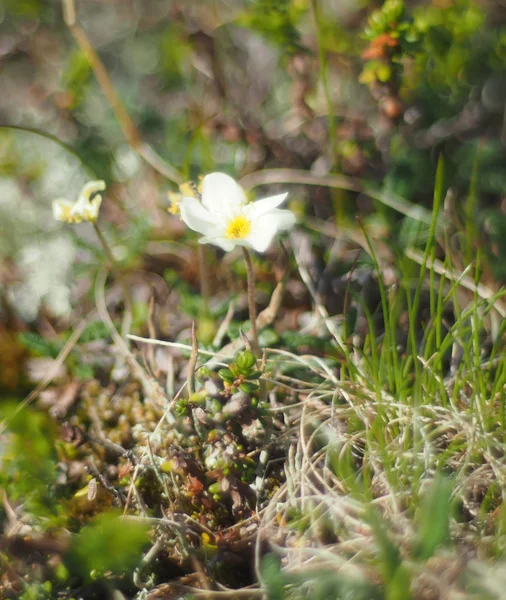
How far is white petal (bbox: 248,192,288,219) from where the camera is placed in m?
1.40

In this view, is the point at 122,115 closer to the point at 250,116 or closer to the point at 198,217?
the point at 250,116

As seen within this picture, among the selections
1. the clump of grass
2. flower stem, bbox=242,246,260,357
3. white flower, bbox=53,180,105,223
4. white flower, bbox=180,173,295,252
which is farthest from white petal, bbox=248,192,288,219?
white flower, bbox=53,180,105,223

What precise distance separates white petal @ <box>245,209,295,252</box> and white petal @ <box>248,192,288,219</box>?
13 mm

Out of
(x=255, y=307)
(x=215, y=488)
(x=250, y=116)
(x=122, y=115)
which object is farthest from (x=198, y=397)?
(x=250, y=116)

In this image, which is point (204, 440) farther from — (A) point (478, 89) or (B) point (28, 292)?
(A) point (478, 89)

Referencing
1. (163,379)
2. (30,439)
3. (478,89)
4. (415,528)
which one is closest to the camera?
(415,528)

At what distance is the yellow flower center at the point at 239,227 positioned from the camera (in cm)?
146

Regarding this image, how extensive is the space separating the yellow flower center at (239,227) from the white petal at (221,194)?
4cm

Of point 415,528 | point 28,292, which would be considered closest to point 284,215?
point 415,528

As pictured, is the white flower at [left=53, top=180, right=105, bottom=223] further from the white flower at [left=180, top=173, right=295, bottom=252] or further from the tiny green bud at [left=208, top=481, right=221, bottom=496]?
the tiny green bud at [left=208, top=481, right=221, bottom=496]

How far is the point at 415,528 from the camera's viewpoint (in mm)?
1221

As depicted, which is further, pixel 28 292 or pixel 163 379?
pixel 28 292

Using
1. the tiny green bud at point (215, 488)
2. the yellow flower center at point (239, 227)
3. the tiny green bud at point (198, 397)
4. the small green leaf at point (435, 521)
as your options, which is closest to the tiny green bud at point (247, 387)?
the tiny green bud at point (198, 397)

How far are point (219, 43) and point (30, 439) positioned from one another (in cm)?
194
